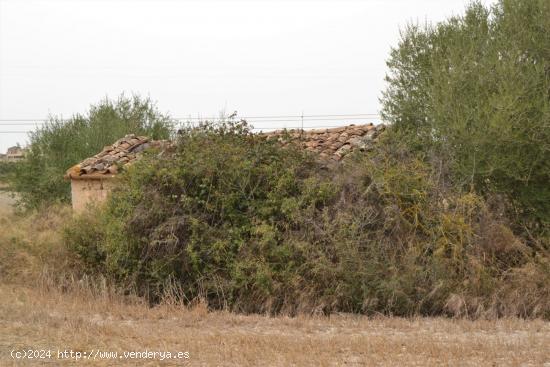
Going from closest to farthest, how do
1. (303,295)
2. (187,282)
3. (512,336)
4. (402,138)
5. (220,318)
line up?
(512,336)
(220,318)
(303,295)
(187,282)
(402,138)

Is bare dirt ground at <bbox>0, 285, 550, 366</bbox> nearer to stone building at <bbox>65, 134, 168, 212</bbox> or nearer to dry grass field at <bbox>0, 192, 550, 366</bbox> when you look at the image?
dry grass field at <bbox>0, 192, 550, 366</bbox>

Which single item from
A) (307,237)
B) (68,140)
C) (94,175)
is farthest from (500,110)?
(68,140)

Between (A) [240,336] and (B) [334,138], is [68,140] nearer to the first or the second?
(B) [334,138]

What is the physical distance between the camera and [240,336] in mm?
7047

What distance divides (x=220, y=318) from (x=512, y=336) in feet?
12.4

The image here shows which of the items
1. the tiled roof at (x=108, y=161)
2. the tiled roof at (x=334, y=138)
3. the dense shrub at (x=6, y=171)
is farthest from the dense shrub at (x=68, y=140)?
the tiled roof at (x=334, y=138)

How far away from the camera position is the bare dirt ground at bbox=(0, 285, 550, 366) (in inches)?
237

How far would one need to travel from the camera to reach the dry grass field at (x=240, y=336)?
6027 millimetres

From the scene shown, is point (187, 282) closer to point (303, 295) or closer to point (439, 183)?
point (303, 295)

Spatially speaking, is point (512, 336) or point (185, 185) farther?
point (185, 185)

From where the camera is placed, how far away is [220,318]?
838 centimetres

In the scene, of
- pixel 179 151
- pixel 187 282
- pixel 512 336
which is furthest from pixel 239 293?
pixel 512 336

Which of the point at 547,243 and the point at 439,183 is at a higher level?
the point at 439,183

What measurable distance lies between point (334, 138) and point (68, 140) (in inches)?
511
